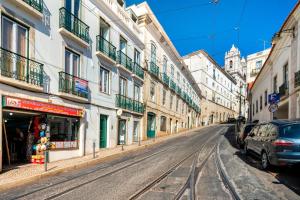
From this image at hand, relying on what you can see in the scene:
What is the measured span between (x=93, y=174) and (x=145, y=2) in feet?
71.2

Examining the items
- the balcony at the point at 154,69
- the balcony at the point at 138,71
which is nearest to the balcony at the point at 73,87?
the balcony at the point at 138,71

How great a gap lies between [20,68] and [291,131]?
33.8 ft

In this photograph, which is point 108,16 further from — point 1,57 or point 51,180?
point 51,180

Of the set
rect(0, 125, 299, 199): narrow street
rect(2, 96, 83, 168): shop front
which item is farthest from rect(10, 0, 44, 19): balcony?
rect(0, 125, 299, 199): narrow street

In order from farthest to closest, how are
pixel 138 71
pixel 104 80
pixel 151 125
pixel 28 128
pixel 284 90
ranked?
1. pixel 151 125
2. pixel 138 71
3. pixel 104 80
4. pixel 284 90
5. pixel 28 128

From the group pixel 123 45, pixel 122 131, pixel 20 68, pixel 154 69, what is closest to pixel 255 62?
pixel 154 69

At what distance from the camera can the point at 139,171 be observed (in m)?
9.38

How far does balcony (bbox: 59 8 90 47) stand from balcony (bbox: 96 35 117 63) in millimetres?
1268

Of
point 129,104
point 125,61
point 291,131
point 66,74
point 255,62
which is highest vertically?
point 255,62

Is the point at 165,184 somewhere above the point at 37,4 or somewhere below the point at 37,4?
below

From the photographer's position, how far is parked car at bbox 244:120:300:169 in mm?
7602

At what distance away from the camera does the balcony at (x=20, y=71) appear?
9.55 meters

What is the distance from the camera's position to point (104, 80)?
17.8 m

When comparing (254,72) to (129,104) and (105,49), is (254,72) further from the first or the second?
(105,49)
